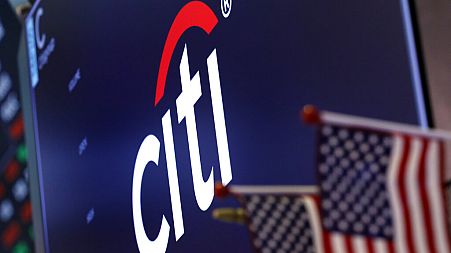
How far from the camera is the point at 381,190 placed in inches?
60.4

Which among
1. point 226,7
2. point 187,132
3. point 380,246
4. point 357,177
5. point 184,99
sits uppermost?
point 226,7

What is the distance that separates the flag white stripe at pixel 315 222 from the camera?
1581mm

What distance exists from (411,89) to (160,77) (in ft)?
4.63

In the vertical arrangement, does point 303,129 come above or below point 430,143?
above

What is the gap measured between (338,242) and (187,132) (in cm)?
168

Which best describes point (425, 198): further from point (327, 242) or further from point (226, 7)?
point (226, 7)

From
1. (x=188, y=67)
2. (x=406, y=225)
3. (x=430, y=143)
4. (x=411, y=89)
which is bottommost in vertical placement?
(x=406, y=225)


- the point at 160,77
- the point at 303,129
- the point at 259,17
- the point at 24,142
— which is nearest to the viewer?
the point at 303,129

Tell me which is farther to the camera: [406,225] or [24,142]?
[24,142]

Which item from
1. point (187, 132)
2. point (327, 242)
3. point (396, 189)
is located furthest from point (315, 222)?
→ point (187, 132)

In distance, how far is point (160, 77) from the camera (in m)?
3.43

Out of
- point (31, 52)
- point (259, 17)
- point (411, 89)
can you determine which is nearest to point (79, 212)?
point (31, 52)

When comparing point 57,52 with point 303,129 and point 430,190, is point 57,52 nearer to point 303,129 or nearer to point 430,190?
point 303,129

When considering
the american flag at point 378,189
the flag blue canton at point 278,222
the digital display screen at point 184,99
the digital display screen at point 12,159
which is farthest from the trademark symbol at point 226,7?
the digital display screen at point 12,159
